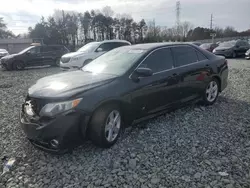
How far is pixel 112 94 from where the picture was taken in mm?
3092

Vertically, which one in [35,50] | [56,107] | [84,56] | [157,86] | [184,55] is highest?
→ [35,50]

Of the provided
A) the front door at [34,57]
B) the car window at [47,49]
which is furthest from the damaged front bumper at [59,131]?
the car window at [47,49]

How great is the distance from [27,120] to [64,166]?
0.85 metres

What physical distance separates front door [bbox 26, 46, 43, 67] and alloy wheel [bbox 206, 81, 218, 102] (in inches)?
478

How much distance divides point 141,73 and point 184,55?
161 cm

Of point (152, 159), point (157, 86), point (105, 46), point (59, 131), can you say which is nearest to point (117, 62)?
point (157, 86)

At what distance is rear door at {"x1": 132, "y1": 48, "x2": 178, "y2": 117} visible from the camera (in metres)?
3.51

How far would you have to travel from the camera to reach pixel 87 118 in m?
2.87

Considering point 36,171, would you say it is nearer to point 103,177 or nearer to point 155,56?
point 103,177

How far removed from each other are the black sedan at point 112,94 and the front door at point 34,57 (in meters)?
11.0

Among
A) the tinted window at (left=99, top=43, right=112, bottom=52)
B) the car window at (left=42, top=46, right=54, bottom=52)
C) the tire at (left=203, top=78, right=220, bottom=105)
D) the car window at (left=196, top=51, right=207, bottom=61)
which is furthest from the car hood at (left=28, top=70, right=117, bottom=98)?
the car window at (left=42, top=46, right=54, bottom=52)

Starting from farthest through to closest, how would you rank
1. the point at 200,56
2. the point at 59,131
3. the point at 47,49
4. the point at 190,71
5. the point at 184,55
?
the point at 47,49 < the point at 200,56 < the point at 184,55 < the point at 190,71 < the point at 59,131

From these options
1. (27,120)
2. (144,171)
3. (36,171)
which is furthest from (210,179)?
(27,120)

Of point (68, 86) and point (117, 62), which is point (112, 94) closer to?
point (68, 86)
